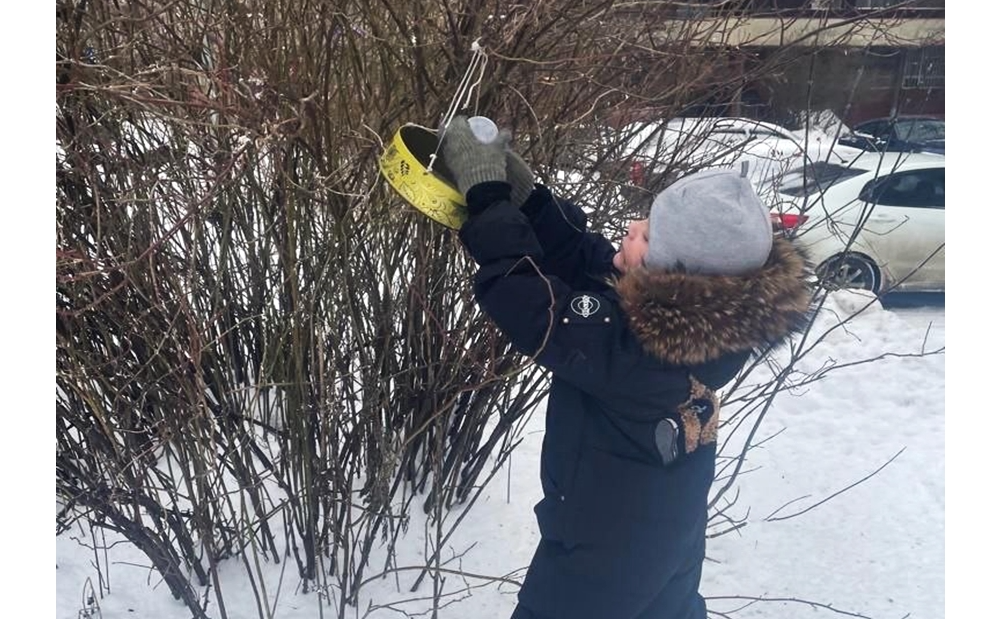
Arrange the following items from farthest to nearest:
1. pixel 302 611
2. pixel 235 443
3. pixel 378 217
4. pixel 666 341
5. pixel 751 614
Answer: pixel 751 614
pixel 302 611
pixel 235 443
pixel 378 217
pixel 666 341

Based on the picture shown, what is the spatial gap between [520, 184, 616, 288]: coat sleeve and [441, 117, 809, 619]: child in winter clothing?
10cm

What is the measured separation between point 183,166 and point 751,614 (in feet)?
8.49

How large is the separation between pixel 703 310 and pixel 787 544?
2319 mm

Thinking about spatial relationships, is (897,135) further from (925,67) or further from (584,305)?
(584,305)

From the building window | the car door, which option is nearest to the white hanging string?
the building window

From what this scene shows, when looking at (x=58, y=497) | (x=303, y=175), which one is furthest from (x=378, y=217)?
(x=58, y=497)

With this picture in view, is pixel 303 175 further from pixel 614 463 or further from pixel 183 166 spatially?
pixel 614 463

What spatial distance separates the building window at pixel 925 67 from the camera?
355 cm

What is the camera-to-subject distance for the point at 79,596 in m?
2.80

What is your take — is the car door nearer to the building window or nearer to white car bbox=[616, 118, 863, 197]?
the building window

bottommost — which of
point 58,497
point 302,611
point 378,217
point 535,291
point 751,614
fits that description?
point 751,614

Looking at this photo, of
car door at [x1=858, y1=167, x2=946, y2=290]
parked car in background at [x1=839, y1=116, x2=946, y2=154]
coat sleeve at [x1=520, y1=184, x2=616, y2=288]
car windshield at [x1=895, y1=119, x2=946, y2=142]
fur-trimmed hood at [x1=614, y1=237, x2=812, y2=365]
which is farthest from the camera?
car door at [x1=858, y1=167, x2=946, y2=290]

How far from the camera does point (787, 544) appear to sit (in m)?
3.48

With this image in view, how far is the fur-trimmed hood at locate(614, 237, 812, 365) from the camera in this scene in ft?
5.18
